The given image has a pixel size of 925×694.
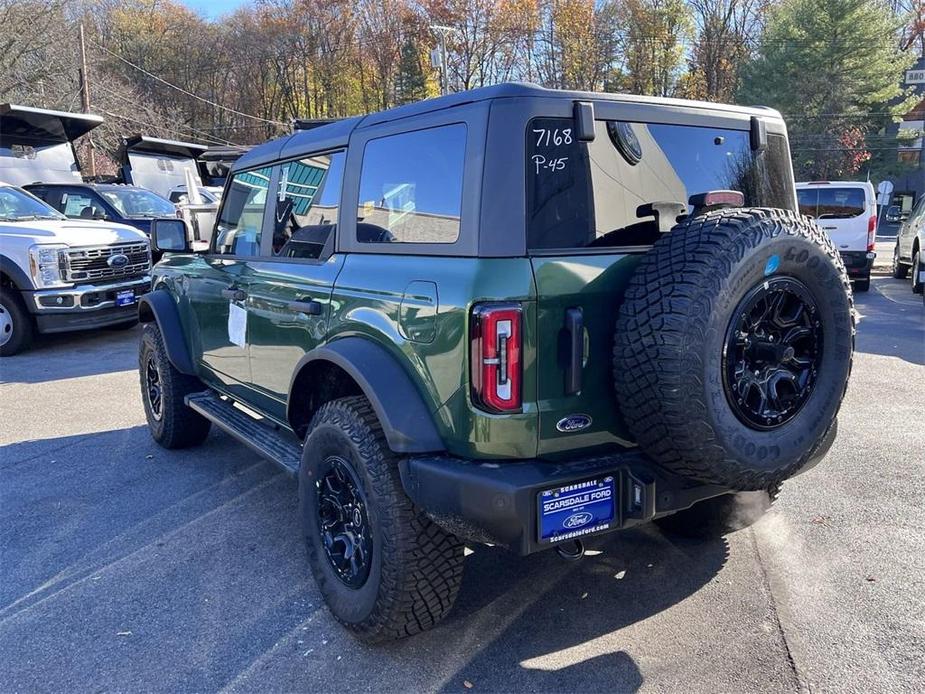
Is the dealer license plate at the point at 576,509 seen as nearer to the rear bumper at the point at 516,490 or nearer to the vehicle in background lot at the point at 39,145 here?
the rear bumper at the point at 516,490

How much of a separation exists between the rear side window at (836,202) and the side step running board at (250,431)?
1132 centimetres

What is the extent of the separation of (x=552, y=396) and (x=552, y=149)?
850 millimetres

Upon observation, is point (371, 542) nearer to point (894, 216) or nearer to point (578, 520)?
point (578, 520)

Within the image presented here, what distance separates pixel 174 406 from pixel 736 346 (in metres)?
3.82

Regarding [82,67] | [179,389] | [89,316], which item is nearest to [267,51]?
[82,67]

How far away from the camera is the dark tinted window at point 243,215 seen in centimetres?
393

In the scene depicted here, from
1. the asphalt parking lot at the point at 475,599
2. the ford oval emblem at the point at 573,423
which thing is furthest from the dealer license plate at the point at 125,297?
the ford oval emblem at the point at 573,423

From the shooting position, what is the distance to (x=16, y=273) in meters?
8.25

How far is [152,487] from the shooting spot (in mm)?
4426

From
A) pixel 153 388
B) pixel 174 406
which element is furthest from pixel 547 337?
pixel 153 388

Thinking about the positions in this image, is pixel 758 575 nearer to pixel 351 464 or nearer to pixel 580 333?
pixel 580 333

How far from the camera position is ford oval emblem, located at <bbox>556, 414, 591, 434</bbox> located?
2.41 m

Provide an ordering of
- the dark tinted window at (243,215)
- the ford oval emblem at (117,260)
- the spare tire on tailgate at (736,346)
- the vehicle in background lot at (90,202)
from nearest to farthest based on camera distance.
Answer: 1. the spare tire on tailgate at (736,346)
2. the dark tinted window at (243,215)
3. the ford oval emblem at (117,260)
4. the vehicle in background lot at (90,202)

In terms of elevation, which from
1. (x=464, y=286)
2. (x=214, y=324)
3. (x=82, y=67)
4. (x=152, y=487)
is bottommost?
(x=152, y=487)
